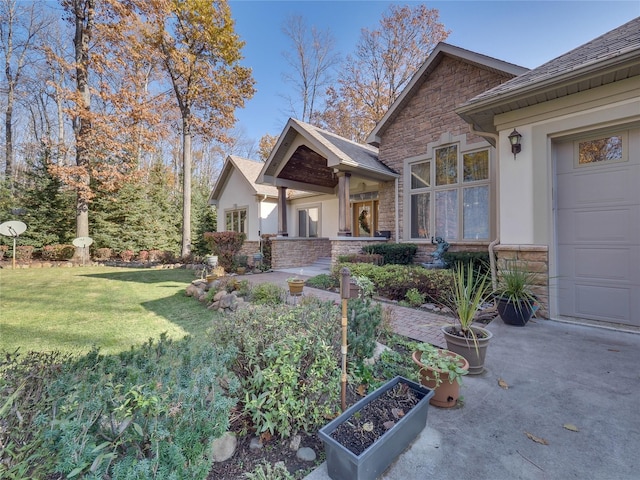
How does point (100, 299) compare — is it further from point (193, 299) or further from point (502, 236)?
point (502, 236)

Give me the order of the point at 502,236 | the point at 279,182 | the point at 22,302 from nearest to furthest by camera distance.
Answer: the point at 502,236 → the point at 22,302 → the point at 279,182

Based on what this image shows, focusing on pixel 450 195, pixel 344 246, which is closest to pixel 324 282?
pixel 344 246

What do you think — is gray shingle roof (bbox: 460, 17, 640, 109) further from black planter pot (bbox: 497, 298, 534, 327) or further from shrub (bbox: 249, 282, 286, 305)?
shrub (bbox: 249, 282, 286, 305)

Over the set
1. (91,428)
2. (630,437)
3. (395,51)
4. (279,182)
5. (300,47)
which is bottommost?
(630,437)

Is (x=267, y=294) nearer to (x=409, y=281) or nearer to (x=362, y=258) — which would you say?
(x=409, y=281)

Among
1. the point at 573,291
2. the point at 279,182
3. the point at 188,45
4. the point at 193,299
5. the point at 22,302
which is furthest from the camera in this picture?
the point at 188,45

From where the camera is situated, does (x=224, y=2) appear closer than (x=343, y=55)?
Yes

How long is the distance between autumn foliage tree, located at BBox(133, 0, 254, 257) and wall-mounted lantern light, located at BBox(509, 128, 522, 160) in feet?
44.7

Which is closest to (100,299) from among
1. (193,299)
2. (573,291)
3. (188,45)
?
(193,299)

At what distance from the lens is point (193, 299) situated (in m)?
6.93

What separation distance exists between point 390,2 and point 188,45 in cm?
1139

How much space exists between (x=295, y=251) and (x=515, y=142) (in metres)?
8.72

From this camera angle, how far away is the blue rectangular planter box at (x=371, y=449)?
1586mm

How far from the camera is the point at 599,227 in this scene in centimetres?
417
